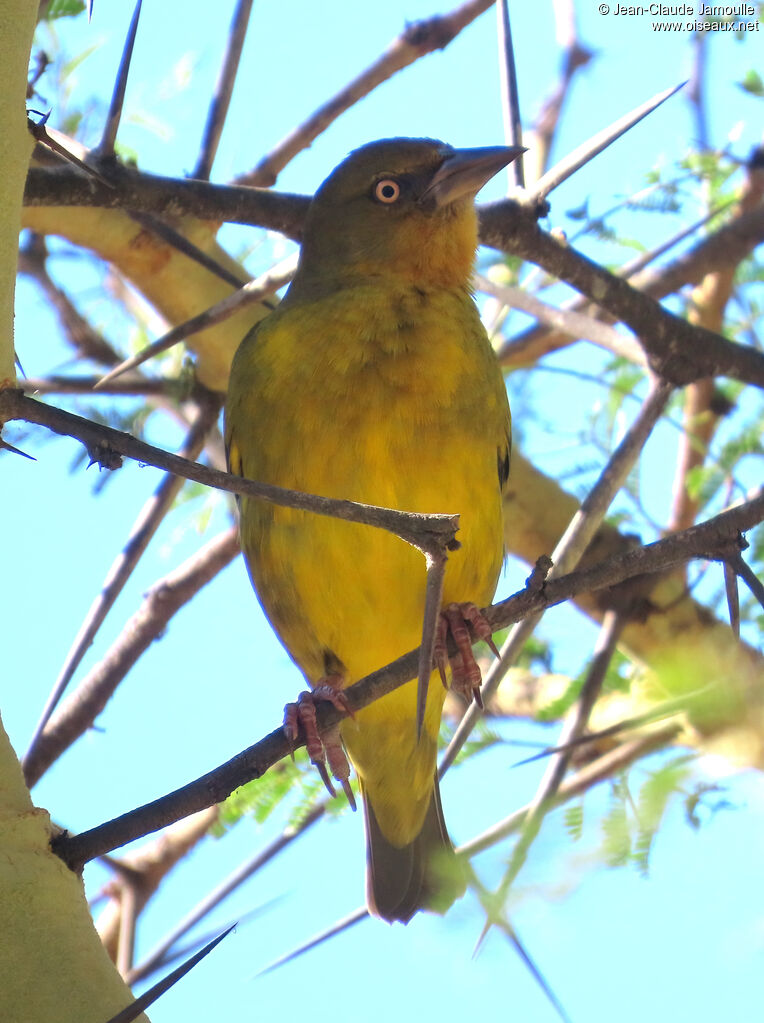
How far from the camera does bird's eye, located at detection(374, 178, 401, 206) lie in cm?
454

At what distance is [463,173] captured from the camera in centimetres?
434

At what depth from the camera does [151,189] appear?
3.25 meters

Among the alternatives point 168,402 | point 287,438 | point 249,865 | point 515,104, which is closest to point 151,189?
point 287,438

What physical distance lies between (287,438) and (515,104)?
3.91 feet

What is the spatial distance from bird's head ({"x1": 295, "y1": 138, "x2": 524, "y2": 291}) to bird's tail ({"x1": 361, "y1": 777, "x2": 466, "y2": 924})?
1.83 m

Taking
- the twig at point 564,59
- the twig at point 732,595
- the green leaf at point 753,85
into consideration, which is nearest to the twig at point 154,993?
the twig at point 732,595

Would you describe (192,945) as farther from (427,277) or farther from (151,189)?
(427,277)

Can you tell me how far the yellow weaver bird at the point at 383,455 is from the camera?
369 centimetres

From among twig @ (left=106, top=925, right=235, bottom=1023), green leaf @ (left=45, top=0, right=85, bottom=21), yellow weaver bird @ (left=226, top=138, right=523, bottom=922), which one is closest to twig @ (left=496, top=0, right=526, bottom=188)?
yellow weaver bird @ (left=226, top=138, right=523, bottom=922)

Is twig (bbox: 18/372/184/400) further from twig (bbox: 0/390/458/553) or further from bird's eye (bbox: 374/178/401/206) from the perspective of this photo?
twig (bbox: 0/390/458/553)

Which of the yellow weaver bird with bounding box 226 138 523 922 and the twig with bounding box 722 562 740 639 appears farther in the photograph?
the yellow weaver bird with bounding box 226 138 523 922

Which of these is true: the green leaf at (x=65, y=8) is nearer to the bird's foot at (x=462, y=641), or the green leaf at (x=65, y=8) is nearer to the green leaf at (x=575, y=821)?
the bird's foot at (x=462, y=641)

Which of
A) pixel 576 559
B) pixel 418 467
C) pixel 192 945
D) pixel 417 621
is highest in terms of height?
pixel 418 467

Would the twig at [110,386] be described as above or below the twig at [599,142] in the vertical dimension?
above
